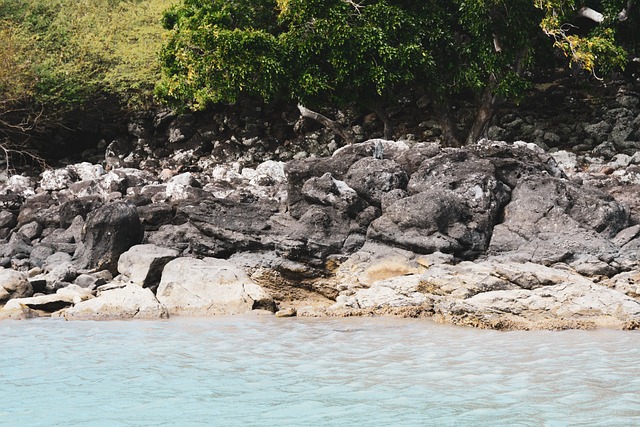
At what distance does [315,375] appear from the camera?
6.49m

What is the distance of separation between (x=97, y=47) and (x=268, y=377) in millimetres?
21971

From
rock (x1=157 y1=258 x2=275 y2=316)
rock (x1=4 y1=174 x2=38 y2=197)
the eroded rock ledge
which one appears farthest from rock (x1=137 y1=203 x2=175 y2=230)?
rock (x1=4 y1=174 x2=38 y2=197)

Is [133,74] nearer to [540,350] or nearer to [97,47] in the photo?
[97,47]

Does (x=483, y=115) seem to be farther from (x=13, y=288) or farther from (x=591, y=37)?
(x=13, y=288)

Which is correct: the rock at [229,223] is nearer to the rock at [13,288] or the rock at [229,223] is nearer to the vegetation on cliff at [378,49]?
the rock at [13,288]

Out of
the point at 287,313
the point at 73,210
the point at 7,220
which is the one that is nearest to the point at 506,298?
the point at 287,313

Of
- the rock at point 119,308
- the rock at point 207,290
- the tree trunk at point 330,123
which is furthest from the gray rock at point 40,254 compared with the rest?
the tree trunk at point 330,123

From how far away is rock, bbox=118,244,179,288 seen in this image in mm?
11172

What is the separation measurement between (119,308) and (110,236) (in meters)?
2.43

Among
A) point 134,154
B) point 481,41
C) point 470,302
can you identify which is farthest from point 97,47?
point 470,302

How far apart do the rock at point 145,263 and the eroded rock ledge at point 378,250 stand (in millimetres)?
19

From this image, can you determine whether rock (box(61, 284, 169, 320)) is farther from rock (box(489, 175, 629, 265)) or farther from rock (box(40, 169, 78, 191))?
rock (box(40, 169, 78, 191))

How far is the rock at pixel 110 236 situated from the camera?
472 inches

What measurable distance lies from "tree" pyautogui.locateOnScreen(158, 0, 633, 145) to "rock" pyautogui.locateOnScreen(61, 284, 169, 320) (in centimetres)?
945
